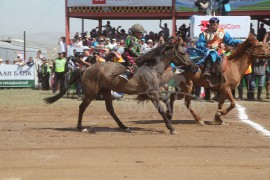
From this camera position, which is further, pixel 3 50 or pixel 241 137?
pixel 3 50

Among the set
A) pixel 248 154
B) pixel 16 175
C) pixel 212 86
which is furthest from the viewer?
A: pixel 212 86

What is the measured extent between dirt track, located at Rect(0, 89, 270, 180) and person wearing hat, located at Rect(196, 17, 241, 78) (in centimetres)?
151

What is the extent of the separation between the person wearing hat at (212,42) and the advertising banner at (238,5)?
10.5 m

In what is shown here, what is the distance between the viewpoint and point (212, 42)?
11.8m

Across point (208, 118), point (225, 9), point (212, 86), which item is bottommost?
point (208, 118)

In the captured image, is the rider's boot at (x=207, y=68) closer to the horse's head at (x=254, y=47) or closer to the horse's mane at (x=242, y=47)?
the horse's mane at (x=242, y=47)

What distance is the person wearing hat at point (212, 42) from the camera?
1157 centimetres

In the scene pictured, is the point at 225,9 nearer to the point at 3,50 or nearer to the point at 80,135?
the point at 80,135

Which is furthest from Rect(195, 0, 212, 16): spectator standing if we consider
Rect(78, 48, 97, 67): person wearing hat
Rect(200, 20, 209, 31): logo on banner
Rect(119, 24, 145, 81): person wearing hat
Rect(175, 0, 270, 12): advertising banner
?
Rect(119, 24, 145, 81): person wearing hat

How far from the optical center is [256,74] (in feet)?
58.9

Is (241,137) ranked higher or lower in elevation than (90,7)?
lower

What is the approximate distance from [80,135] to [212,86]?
11.9ft

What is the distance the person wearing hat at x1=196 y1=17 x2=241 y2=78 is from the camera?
1157cm

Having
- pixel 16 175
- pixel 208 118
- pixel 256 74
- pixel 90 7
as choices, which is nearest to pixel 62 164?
pixel 16 175
